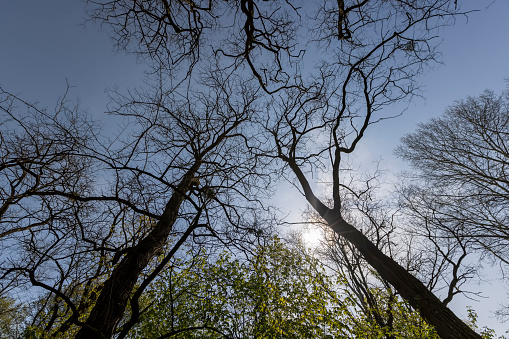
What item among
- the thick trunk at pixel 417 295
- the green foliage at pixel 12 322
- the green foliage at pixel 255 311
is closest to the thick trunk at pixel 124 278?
the green foliage at pixel 255 311

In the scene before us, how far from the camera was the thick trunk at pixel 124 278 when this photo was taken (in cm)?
260

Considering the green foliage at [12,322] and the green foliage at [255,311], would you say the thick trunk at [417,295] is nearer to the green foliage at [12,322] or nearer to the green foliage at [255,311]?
the green foliage at [255,311]

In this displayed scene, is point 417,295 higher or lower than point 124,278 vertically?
lower

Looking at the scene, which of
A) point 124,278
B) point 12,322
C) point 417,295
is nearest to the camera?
point 124,278

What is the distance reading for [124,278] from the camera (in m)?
3.11

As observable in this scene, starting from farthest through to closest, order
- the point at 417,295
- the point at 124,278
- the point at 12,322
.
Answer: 1. the point at 12,322
2. the point at 417,295
3. the point at 124,278

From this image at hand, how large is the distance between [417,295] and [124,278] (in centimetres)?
399

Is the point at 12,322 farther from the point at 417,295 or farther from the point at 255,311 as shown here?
the point at 417,295

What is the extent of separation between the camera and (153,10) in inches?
146

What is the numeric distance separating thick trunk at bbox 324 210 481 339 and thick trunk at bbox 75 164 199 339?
310 centimetres

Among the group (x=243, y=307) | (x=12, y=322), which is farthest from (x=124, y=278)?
(x=12, y=322)

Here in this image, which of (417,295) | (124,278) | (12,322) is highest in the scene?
(12,322)

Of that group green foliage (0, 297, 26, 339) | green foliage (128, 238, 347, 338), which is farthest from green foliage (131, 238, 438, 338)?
green foliage (0, 297, 26, 339)

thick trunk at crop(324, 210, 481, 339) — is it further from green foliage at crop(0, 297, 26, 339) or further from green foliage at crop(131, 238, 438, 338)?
green foliage at crop(0, 297, 26, 339)
